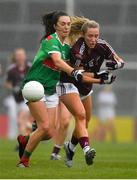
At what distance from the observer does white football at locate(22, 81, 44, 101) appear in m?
11.4

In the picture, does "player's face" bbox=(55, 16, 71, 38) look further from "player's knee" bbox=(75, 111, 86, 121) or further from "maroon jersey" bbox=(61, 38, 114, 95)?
"player's knee" bbox=(75, 111, 86, 121)

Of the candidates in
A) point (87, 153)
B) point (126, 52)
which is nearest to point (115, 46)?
point (126, 52)

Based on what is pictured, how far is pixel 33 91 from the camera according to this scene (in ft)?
37.3

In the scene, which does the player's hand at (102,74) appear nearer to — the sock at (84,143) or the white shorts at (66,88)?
the white shorts at (66,88)

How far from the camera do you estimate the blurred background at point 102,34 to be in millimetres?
27672

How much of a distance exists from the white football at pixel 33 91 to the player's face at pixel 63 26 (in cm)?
73

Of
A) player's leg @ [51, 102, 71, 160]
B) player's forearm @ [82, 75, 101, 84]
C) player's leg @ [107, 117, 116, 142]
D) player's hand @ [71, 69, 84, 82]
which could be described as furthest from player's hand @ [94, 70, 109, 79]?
player's leg @ [107, 117, 116, 142]

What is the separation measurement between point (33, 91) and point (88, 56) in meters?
0.84

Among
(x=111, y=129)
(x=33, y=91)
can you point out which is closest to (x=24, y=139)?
(x=33, y=91)

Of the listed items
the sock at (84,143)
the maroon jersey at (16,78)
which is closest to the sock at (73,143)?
the sock at (84,143)

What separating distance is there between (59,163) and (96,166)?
81 cm

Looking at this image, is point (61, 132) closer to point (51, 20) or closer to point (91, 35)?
point (51, 20)

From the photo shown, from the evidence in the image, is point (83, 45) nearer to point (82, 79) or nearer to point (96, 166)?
point (82, 79)

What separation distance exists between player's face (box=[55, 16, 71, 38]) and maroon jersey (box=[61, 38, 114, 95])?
0.65 feet
